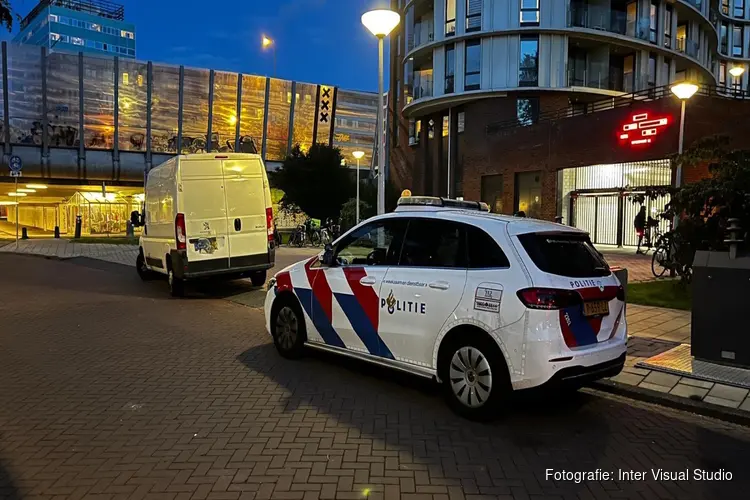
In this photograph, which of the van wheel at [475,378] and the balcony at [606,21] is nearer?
the van wheel at [475,378]

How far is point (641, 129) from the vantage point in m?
21.8

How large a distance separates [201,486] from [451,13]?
34112 mm

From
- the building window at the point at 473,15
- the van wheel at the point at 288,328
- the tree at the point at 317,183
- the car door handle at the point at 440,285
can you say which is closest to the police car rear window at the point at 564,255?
the car door handle at the point at 440,285

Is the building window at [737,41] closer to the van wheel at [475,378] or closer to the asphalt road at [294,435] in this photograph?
the asphalt road at [294,435]

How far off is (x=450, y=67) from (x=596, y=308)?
31.0 metres

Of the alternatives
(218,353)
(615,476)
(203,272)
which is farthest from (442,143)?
→ (615,476)

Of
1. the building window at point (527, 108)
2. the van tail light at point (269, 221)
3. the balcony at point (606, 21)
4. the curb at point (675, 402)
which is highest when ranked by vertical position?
the balcony at point (606, 21)

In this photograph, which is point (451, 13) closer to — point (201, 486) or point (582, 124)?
point (582, 124)

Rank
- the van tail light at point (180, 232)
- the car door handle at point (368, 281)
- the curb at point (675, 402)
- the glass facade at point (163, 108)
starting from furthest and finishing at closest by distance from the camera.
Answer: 1. the glass facade at point (163, 108)
2. the van tail light at point (180, 232)
3. the car door handle at point (368, 281)
4. the curb at point (675, 402)

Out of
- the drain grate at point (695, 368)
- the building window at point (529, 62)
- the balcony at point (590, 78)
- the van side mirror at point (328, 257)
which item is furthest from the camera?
the balcony at point (590, 78)

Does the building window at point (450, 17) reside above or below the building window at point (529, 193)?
above

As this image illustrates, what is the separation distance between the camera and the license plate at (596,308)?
4.41 meters

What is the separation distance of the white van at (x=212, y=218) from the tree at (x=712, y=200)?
769 cm

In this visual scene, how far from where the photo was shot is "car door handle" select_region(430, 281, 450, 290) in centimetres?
468
